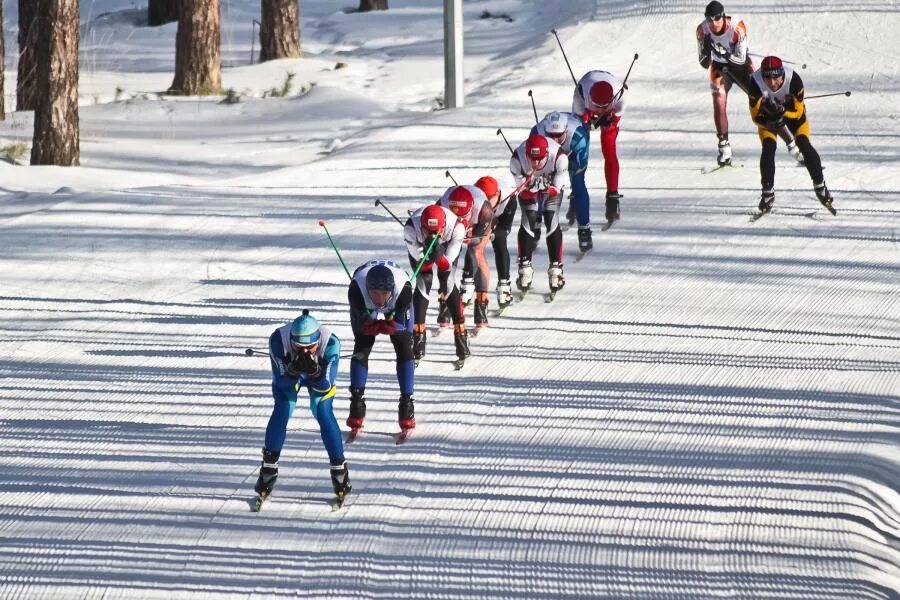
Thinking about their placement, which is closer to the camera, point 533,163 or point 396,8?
point 533,163

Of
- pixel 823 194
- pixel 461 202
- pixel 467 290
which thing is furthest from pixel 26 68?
pixel 461 202

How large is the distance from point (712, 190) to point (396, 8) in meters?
15.5

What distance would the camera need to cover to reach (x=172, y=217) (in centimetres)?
1658

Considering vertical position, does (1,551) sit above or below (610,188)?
below

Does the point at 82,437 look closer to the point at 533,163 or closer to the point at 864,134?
the point at 533,163

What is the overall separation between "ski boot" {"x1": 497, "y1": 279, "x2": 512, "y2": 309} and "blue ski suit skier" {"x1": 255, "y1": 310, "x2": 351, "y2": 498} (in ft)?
13.2

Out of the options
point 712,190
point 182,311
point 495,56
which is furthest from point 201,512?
point 495,56

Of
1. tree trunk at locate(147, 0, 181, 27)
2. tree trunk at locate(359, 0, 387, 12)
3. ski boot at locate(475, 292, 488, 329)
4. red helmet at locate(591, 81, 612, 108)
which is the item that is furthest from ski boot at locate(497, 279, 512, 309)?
tree trunk at locate(147, 0, 181, 27)

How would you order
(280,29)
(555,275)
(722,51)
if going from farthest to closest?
(280,29), (722,51), (555,275)

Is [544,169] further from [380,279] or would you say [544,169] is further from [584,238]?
[380,279]

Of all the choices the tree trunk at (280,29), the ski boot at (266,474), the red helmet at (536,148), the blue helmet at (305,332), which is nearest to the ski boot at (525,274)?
the red helmet at (536,148)

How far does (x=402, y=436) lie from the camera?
10.7 m

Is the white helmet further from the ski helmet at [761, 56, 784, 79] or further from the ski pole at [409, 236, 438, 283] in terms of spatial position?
the ski pole at [409, 236, 438, 283]

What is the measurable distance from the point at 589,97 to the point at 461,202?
140 inches
